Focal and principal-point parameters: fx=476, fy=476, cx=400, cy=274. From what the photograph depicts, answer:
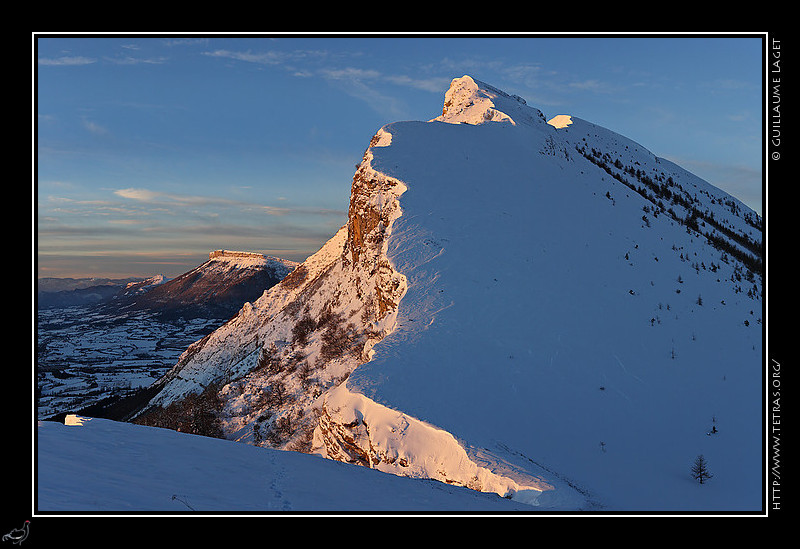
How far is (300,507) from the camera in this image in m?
6.70

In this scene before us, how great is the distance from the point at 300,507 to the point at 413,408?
13.9ft

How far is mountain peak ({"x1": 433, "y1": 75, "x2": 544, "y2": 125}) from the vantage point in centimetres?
3012

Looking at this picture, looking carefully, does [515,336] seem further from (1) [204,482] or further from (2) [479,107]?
(2) [479,107]

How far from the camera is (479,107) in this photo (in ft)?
106

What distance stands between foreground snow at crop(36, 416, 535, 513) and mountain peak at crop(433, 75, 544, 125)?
2432 centimetres

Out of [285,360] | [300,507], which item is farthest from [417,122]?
[300,507]

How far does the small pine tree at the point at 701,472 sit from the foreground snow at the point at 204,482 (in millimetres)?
4125

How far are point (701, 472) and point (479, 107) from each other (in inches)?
1098

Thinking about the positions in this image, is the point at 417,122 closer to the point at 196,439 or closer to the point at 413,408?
the point at 413,408
